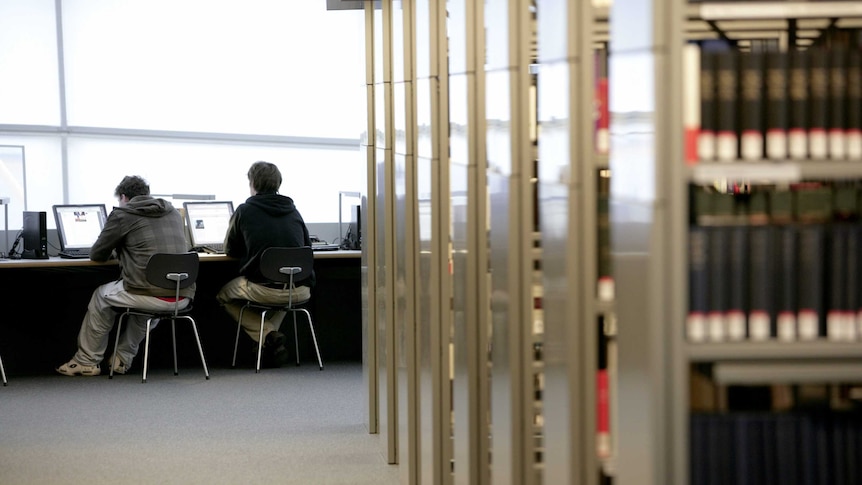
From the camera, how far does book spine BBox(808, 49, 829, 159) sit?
1907 millimetres

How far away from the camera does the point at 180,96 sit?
8.41 m

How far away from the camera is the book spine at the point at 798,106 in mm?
1907

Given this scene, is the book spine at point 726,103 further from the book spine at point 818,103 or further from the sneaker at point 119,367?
the sneaker at point 119,367

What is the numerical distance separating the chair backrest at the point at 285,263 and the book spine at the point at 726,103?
4.75 meters

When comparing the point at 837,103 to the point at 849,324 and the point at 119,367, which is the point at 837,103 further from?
the point at 119,367

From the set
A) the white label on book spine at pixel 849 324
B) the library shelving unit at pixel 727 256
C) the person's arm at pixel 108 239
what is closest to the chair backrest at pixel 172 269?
the person's arm at pixel 108 239

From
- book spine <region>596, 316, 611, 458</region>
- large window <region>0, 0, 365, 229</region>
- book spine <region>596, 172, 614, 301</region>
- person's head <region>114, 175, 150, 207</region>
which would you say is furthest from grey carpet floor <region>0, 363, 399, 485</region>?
large window <region>0, 0, 365, 229</region>

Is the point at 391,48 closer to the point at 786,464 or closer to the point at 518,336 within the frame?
the point at 518,336

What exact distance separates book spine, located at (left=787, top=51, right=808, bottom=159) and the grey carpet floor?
2562mm

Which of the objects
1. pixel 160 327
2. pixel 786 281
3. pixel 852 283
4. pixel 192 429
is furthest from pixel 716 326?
pixel 160 327

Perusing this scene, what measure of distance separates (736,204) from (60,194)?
22.8 ft

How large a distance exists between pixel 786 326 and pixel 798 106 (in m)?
0.36

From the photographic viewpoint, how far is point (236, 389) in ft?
20.0

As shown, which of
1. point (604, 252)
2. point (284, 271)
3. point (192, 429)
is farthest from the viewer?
point (284, 271)
